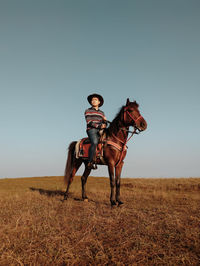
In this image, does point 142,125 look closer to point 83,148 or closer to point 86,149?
point 86,149

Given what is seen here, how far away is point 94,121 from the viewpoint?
677 cm

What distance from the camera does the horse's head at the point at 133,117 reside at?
19.0ft

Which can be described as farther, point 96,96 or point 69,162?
point 69,162

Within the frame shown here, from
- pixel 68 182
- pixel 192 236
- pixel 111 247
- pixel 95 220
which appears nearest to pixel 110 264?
pixel 111 247

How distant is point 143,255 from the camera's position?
7.20ft

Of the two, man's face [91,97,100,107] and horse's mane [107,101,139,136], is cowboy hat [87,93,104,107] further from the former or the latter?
horse's mane [107,101,139,136]

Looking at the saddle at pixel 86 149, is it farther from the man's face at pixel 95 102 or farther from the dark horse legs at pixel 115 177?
the man's face at pixel 95 102

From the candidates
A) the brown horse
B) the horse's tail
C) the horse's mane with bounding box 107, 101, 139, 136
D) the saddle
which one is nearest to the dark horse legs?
the brown horse

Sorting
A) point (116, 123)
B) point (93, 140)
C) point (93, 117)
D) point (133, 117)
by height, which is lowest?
point (93, 140)

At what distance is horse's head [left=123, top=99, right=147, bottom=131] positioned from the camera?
5.79 meters

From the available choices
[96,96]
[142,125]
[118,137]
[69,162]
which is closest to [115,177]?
[118,137]

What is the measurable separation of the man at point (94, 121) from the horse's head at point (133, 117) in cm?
101

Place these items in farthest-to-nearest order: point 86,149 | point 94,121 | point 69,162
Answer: point 69,162
point 86,149
point 94,121

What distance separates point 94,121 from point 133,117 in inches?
63.6
